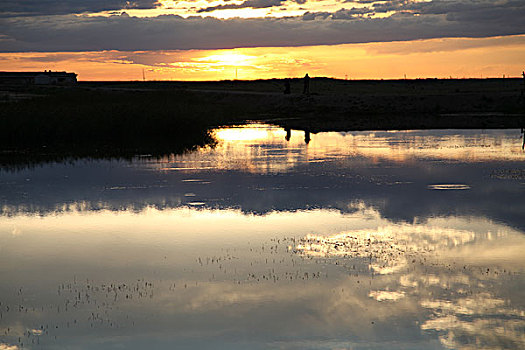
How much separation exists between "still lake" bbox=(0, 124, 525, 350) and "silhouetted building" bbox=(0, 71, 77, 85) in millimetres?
96854

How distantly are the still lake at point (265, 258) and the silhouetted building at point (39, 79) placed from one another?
96854 mm

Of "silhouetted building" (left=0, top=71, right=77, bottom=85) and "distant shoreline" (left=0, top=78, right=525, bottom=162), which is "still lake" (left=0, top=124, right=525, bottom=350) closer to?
"distant shoreline" (left=0, top=78, right=525, bottom=162)

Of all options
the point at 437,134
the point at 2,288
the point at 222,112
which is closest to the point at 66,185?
the point at 2,288

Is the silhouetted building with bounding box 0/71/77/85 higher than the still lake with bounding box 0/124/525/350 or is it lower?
higher

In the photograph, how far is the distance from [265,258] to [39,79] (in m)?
111

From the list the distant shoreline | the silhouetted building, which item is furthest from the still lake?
the silhouetted building

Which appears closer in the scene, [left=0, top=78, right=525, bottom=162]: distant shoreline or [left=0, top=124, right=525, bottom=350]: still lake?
[left=0, top=124, right=525, bottom=350]: still lake

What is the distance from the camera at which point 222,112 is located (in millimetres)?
56906

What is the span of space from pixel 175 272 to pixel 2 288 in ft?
9.40

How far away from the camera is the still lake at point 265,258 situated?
8961 mm

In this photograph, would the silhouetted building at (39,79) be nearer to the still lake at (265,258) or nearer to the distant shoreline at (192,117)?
the distant shoreline at (192,117)

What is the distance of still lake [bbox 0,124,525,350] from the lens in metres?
8.96

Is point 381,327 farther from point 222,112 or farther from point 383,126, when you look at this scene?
point 222,112

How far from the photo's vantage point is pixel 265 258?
1226cm
